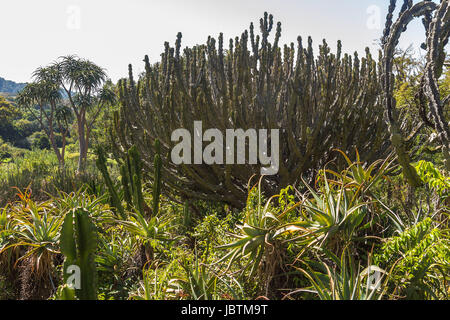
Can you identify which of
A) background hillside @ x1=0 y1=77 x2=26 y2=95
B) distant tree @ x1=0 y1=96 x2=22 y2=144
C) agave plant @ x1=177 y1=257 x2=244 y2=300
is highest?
background hillside @ x1=0 y1=77 x2=26 y2=95

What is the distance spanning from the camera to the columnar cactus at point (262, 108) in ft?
16.7

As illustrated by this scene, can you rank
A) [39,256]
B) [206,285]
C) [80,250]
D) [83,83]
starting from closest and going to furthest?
[80,250] → [206,285] → [39,256] → [83,83]

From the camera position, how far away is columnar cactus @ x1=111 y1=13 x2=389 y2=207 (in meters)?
5.08

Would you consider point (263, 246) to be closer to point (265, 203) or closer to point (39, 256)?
point (265, 203)

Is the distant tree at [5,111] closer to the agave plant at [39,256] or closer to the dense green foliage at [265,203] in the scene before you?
the dense green foliage at [265,203]

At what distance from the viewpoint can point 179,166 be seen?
585cm

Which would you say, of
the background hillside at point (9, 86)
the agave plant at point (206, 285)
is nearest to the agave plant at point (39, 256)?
the agave plant at point (206, 285)

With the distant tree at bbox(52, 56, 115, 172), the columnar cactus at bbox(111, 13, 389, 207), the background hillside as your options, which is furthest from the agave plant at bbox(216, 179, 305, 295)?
the background hillside

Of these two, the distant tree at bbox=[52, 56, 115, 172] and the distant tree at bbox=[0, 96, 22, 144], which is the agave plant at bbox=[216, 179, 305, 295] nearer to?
the distant tree at bbox=[52, 56, 115, 172]

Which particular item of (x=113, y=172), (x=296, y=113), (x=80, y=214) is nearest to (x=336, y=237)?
(x=80, y=214)

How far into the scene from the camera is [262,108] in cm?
512

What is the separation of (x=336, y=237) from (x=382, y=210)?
2.40 ft

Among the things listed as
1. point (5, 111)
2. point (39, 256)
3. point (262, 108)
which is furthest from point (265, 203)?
point (5, 111)

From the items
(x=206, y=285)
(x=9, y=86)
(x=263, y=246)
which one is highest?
(x=9, y=86)
